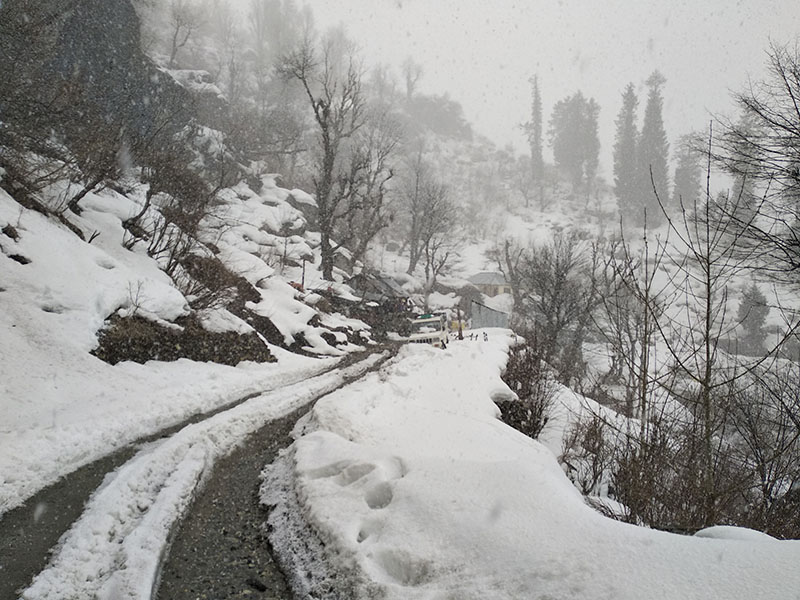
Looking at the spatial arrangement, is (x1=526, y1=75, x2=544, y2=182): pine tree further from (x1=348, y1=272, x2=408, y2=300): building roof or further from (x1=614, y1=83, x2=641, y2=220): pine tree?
(x1=348, y1=272, x2=408, y2=300): building roof

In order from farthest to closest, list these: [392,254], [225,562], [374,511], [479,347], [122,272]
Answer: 1. [392,254]
2. [479,347]
3. [122,272]
4. [374,511]
5. [225,562]

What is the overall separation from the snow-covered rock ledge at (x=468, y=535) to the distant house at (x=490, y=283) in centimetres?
4398

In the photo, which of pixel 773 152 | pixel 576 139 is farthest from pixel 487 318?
pixel 576 139

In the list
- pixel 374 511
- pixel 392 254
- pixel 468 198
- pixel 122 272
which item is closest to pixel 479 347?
pixel 122 272

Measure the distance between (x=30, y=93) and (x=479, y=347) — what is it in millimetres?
13206

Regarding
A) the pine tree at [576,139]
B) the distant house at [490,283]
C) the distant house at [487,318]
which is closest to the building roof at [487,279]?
the distant house at [490,283]

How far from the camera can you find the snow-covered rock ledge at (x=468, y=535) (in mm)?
2186

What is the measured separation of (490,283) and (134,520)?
47600 millimetres

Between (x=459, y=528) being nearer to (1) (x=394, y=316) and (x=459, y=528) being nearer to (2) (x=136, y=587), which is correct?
(2) (x=136, y=587)

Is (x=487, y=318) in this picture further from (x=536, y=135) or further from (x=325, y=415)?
(x=536, y=135)

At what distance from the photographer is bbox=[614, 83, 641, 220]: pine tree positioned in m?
68.8

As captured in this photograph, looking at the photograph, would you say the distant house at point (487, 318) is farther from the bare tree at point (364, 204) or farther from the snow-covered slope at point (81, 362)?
the snow-covered slope at point (81, 362)

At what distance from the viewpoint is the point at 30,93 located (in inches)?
368

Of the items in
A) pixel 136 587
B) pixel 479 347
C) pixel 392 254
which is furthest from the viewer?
pixel 392 254
